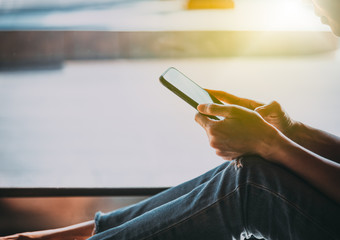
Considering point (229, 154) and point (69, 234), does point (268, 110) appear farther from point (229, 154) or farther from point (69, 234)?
point (69, 234)

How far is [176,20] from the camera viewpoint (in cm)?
286

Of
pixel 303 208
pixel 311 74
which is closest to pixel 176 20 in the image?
pixel 311 74

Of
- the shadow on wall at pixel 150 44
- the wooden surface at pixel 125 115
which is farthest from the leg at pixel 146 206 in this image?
the shadow on wall at pixel 150 44

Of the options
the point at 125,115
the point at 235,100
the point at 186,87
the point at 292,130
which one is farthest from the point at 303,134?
the point at 125,115

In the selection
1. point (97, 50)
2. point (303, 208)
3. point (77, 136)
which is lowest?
point (77, 136)

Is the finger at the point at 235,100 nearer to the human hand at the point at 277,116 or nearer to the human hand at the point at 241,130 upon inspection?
the human hand at the point at 277,116

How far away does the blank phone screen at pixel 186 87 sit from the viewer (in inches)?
29.5

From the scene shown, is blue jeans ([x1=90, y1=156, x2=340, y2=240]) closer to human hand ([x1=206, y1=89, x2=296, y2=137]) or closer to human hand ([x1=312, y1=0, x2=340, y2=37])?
human hand ([x1=206, y1=89, x2=296, y2=137])

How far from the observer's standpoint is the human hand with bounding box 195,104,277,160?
65 cm

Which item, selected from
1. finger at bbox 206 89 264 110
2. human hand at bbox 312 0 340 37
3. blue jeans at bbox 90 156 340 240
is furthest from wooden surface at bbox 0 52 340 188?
human hand at bbox 312 0 340 37

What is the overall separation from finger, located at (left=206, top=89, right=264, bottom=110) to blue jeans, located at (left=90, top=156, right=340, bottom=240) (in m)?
0.24

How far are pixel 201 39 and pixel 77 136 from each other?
4.77 feet

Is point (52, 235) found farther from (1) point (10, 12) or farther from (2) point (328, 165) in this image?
(1) point (10, 12)

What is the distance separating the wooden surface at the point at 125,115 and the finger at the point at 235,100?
1.40 ft
